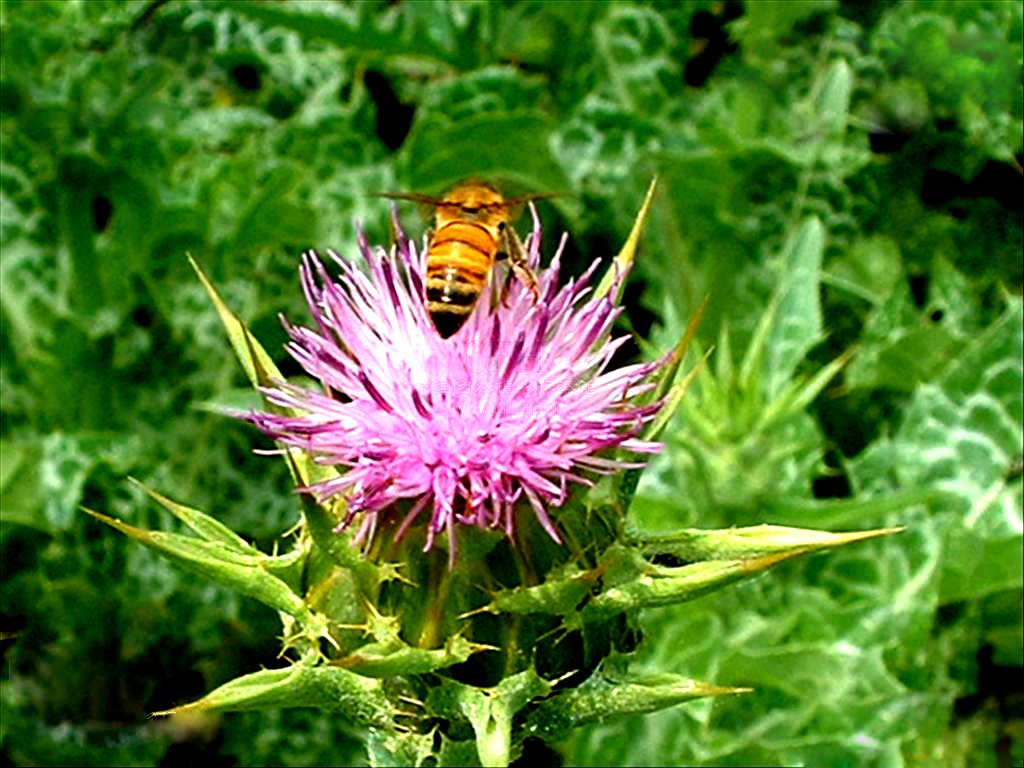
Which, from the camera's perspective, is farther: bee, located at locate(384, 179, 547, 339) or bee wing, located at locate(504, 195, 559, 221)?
bee wing, located at locate(504, 195, 559, 221)

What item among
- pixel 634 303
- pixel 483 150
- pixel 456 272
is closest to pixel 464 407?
pixel 456 272

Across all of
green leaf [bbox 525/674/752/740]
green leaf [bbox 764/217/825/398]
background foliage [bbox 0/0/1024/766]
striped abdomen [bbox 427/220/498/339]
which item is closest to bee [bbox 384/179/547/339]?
striped abdomen [bbox 427/220/498/339]

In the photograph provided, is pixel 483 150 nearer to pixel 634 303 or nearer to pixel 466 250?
pixel 634 303

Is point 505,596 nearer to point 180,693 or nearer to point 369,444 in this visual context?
point 369,444

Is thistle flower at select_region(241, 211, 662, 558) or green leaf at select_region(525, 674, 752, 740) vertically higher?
thistle flower at select_region(241, 211, 662, 558)

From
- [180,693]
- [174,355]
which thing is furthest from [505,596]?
[174,355]

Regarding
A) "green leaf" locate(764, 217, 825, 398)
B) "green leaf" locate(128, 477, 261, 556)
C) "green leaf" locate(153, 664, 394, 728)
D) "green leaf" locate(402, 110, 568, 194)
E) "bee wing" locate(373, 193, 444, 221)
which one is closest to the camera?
"green leaf" locate(153, 664, 394, 728)

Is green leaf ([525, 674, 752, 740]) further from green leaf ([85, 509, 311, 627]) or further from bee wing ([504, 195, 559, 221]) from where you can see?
A: bee wing ([504, 195, 559, 221])

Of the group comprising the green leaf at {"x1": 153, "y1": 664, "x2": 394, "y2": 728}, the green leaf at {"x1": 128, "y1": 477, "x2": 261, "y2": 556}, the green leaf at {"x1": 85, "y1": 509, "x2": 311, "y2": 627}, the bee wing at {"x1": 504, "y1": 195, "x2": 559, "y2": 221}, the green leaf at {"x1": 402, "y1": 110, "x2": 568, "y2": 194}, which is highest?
the green leaf at {"x1": 402, "y1": 110, "x2": 568, "y2": 194}
